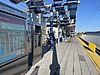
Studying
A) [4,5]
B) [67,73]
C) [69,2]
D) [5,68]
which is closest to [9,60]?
[5,68]

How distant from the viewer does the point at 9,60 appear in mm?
4898

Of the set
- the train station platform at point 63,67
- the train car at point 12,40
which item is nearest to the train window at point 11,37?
the train car at point 12,40

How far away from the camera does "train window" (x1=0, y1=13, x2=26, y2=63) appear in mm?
4512

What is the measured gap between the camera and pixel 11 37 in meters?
5.09

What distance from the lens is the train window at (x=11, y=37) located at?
451 cm

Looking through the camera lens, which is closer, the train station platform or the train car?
the train car

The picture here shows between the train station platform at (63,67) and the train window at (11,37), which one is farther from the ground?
the train window at (11,37)

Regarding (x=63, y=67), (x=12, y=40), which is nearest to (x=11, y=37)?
(x=12, y=40)

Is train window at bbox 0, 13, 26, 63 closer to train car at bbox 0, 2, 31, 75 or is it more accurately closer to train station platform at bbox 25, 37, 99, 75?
train car at bbox 0, 2, 31, 75

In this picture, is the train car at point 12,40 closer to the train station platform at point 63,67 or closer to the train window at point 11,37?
the train window at point 11,37

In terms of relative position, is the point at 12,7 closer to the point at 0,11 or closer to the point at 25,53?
the point at 0,11

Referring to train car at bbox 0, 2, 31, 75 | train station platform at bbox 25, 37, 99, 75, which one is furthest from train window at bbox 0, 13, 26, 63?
train station platform at bbox 25, 37, 99, 75

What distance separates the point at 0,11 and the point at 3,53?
1100mm

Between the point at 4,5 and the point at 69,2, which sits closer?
the point at 4,5
